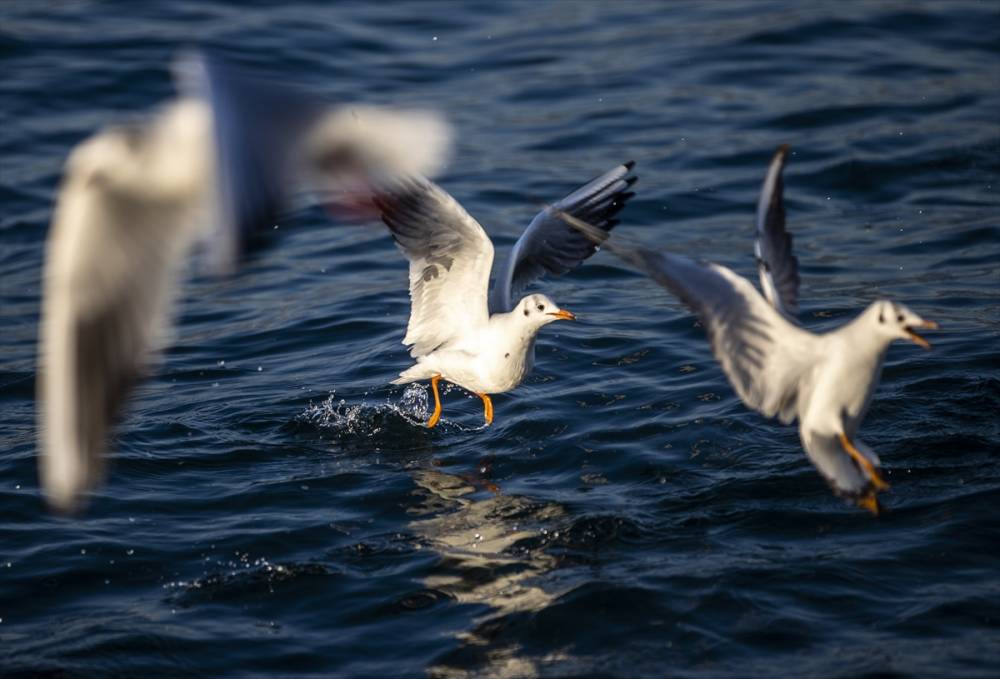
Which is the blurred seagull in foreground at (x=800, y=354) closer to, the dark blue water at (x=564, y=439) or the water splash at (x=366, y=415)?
the dark blue water at (x=564, y=439)

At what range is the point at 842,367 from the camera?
617 cm

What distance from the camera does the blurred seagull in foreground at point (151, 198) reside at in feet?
15.7

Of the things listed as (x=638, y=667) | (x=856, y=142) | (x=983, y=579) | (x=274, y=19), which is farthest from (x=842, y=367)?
(x=274, y=19)

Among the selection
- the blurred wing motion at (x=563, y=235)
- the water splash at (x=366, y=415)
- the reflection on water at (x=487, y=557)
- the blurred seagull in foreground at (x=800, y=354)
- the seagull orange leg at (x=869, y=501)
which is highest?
the blurred wing motion at (x=563, y=235)

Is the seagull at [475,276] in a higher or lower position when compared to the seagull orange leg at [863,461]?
higher

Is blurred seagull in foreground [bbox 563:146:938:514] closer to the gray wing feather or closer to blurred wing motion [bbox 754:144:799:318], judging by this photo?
the gray wing feather

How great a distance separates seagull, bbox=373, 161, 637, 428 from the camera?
24.6 feet

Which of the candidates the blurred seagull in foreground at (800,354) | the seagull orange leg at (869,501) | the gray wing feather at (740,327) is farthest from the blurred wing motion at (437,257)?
the seagull orange leg at (869,501)

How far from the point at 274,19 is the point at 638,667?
41.0 feet

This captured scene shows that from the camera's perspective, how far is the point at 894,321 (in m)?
6.10

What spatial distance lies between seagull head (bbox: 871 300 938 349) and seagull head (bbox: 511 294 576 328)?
192 centimetres

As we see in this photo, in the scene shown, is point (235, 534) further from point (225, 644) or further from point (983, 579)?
point (983, 579)

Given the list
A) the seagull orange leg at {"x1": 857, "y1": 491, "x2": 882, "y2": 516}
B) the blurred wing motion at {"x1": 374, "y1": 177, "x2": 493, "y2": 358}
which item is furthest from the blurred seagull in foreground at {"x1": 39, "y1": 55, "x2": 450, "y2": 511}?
the seagull orange leg at {"x1": 857, "y1": 491, "x2": 882, "y2": 516}

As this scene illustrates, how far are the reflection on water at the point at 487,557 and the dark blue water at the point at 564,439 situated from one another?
0.06 ft
